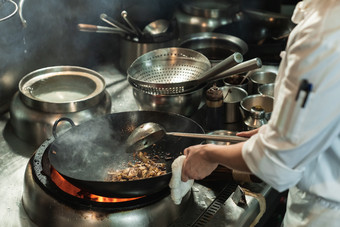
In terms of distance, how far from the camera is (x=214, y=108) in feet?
7.13

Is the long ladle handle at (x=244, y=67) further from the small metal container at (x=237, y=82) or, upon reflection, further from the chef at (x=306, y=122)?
the chef at (x=306, y=122)

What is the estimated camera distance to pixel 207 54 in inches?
104

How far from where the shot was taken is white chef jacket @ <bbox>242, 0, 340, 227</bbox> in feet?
3.10

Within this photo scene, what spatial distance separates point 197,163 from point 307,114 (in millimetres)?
469

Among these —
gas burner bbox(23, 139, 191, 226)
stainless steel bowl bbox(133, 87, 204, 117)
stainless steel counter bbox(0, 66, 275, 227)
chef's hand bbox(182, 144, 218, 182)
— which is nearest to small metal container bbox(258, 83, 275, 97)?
stainless steel bowl bbox(133, 87, 204, 117)

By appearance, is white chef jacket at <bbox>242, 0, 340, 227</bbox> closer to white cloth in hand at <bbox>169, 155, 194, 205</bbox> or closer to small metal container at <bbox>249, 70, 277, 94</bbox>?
white cloth in hand at <bbox>169, 155, 194, 205</bbox>

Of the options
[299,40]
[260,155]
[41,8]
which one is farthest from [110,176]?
[41,8]

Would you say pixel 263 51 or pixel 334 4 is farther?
pixel 263 51

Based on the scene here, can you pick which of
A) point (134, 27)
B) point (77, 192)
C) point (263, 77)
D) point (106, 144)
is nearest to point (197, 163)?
point (77, 192)

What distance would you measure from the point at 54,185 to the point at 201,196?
64 centimetres

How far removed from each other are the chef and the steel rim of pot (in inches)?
40.4

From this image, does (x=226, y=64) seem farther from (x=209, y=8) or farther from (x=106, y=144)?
(x=209, y=8)

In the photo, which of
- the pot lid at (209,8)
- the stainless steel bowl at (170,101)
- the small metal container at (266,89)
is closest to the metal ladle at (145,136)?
the stainless steel bowl at (170,101)

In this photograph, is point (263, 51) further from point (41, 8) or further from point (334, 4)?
point (334, 4)
